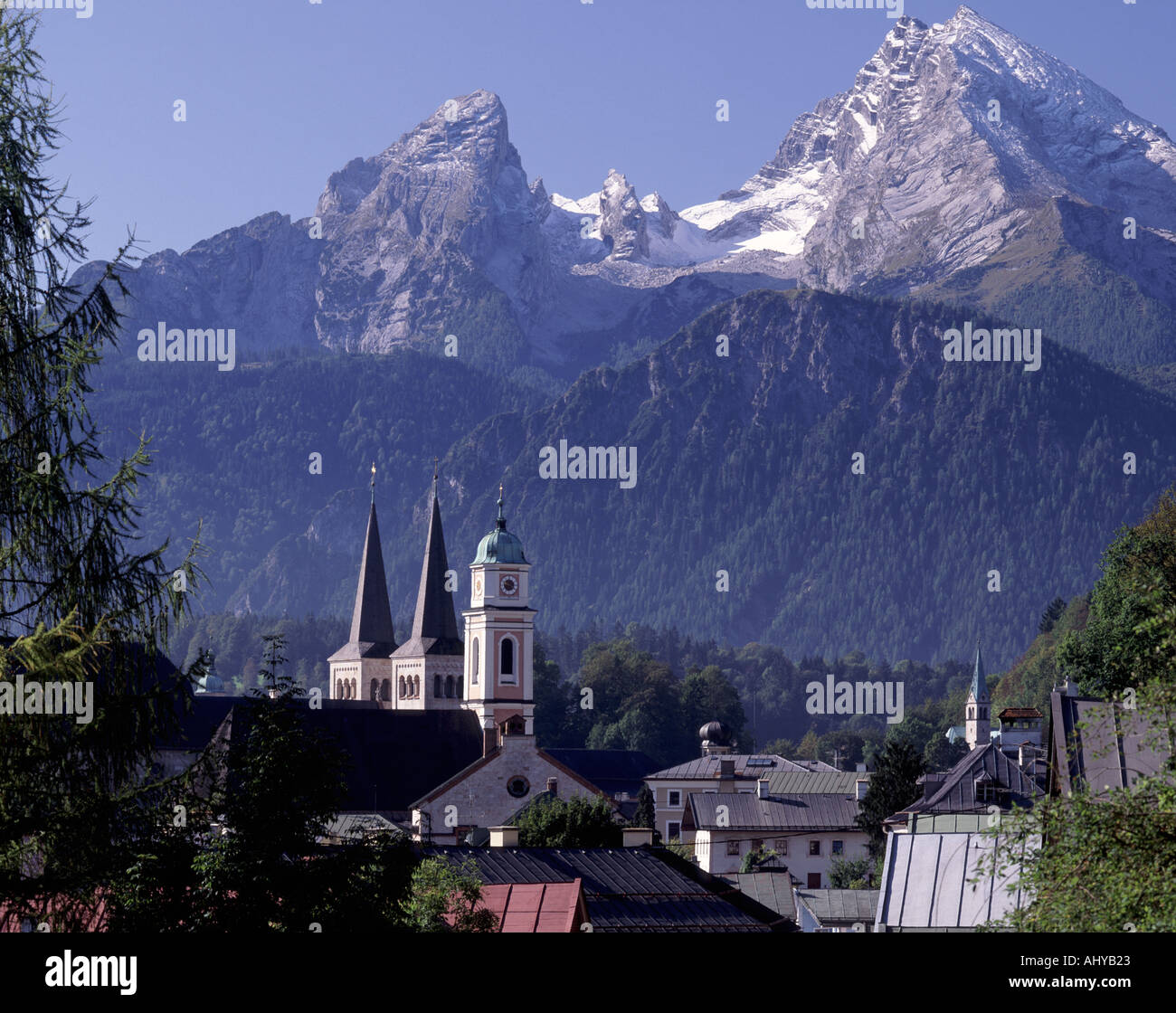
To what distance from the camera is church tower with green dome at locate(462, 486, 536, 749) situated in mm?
140000

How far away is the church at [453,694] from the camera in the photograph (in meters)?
123

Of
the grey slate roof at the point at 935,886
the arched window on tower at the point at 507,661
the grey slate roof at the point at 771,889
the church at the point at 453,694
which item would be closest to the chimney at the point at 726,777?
the church at the point at 453,694

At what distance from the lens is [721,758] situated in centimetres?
16725

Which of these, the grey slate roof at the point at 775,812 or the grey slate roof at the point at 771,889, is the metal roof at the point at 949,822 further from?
the grey slate roof at the point at 775,812

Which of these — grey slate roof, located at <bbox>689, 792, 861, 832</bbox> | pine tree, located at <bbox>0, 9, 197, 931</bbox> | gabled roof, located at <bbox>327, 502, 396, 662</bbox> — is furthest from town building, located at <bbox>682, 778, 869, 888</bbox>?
pine tree, located at <bbox>0, 9, 197, 931</bbox>

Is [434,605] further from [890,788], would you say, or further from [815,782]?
[890,788]

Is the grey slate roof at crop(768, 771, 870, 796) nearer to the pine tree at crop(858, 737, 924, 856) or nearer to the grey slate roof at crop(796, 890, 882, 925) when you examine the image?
the pine tree at crop(858, 737, 924, 856)

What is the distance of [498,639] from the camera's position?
144m

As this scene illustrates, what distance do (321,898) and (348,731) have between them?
106725 millimetres

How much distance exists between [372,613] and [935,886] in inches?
5292

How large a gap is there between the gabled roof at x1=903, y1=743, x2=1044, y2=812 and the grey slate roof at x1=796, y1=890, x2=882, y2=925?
38.3 ft

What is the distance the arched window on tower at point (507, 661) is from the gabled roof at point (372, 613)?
28.4m

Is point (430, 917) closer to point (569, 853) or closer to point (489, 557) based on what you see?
point (569, 853)
